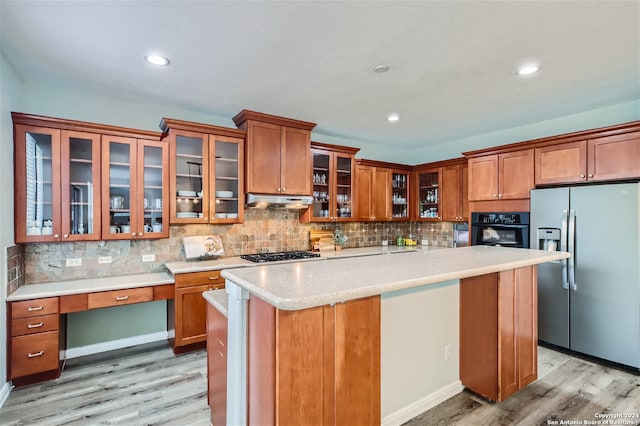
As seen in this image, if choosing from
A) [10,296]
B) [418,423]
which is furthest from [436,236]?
[10,296]

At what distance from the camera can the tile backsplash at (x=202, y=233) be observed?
123 inches

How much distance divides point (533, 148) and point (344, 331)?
11.6 feet

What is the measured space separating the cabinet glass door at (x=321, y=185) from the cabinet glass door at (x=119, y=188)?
2269 mm

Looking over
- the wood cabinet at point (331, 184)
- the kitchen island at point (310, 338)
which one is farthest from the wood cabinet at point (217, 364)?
the wood cabinet at point (331, 184)

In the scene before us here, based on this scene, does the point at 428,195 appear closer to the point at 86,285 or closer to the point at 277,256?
the point at 277,256

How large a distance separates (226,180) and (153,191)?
787mm

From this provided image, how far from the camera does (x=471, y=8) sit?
74.4 inches

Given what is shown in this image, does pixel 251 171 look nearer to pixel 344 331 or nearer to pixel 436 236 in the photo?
pixel 344 331

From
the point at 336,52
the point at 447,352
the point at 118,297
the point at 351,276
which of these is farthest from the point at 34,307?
A: the point at 447,352

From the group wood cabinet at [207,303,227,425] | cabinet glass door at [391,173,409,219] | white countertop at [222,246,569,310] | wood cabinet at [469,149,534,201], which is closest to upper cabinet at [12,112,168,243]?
wood cabinet at [207,303,227,425]

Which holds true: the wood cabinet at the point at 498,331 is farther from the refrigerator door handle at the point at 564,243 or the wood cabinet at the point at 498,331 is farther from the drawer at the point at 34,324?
the drawer at the point at 34,324

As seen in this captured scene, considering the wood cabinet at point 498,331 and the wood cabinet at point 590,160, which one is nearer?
the wood cabinet at point 498,331

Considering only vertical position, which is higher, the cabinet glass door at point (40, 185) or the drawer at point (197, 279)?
the cabinet glass door at point (40, 185)

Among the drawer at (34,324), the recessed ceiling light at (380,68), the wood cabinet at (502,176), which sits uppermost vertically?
the recessed ceiling light at (380,68)
